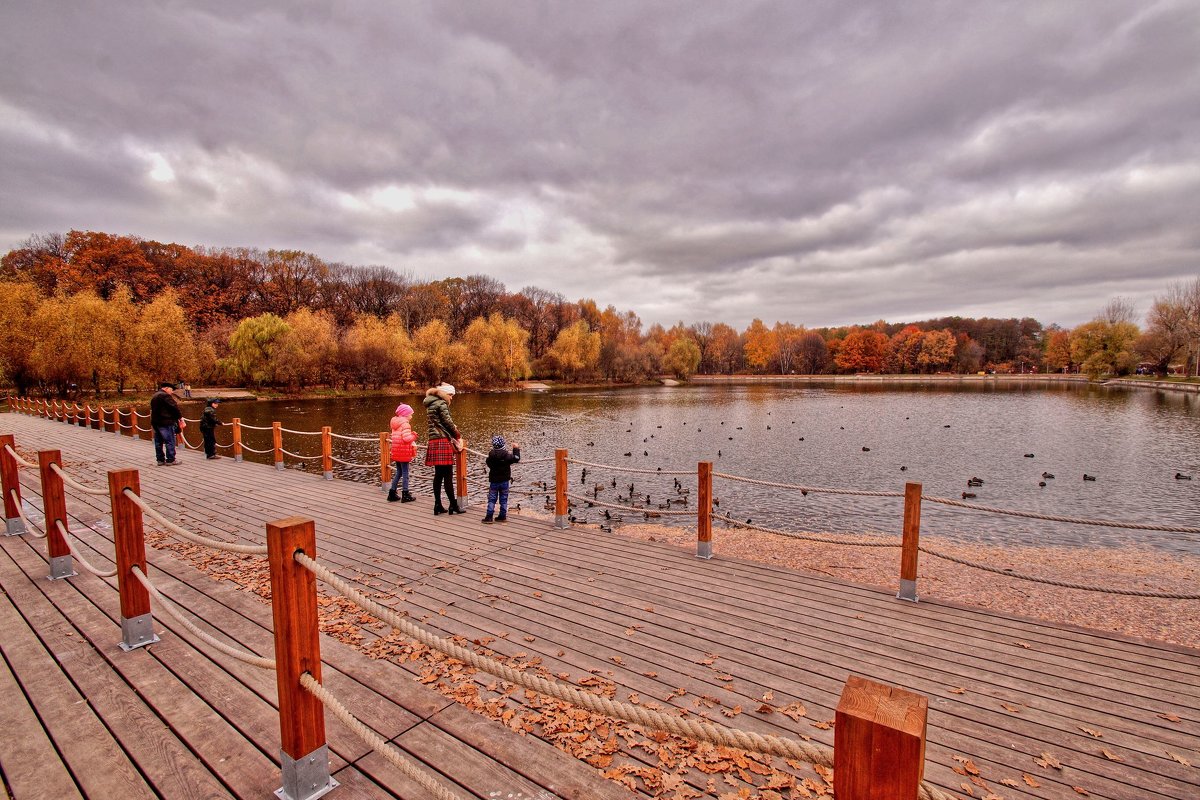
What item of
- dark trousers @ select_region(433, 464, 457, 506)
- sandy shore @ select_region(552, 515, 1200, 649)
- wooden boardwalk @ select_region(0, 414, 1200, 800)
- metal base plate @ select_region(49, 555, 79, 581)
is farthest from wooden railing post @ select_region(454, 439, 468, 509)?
metal base plate @ select_region(49, 555, 79, 581)

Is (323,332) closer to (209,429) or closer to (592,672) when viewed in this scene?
(209,429)

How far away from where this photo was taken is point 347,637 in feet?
14.6

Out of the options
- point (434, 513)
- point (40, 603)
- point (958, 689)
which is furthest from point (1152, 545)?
point (40, 603)

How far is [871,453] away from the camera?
23.8 metres

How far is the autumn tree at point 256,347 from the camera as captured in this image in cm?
5009

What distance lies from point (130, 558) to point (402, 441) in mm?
5442

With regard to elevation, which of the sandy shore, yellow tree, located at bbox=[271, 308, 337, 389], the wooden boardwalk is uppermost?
yellow tree, located at bbox=[271, 308, 337, 389]

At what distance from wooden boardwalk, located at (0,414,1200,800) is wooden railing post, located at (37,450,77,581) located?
0.69 feet

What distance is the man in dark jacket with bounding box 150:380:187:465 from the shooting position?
12.9 m

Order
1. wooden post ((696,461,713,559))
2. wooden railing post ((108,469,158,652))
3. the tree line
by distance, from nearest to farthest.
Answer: wooden railing post ((108,469,158,652)) → wooden post ((696,461,713,559)) → the tree line

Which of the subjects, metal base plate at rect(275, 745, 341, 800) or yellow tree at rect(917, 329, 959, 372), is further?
yellow tree at rect(917, 329, 959, 372)

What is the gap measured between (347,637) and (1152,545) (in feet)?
55.9

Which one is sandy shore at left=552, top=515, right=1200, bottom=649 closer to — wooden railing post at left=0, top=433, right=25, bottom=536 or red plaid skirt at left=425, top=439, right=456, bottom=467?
red plaid skirt at left=425, top=439, right=456, bottom=467

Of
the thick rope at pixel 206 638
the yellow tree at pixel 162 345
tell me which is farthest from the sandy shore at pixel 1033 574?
the yellow tree at pixel 162 345
